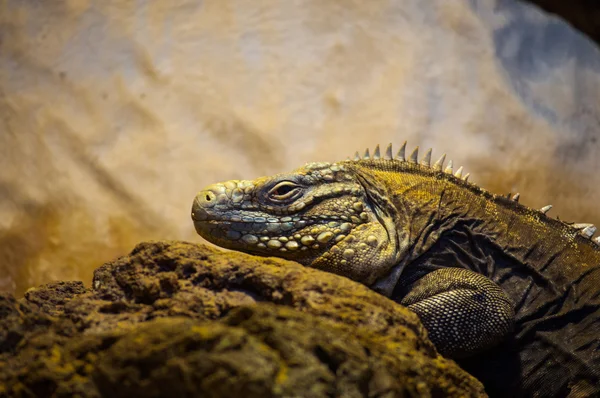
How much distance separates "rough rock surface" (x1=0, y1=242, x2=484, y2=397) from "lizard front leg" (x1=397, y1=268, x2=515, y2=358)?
1.59ft

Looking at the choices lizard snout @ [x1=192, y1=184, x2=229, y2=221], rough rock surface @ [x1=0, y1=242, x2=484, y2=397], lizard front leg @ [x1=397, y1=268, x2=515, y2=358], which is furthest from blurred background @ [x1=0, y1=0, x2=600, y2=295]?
lizard front leg @ [x1=397, y1=268, x2=515, y2=358]

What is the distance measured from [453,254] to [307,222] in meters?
0.97

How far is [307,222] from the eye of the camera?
12.6 feet

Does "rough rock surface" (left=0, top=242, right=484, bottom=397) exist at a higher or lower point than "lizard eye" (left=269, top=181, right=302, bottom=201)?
lower

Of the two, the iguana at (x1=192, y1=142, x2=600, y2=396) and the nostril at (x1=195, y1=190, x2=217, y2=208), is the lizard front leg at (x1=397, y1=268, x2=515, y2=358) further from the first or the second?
the nostril at (x1=195, y1=190, x2=217, y2=208)

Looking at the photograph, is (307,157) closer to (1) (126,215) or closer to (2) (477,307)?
(1) (126,215)

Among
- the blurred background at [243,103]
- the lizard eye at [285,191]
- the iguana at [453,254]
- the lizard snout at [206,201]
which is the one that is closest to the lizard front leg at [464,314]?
the iguana at [453,254]

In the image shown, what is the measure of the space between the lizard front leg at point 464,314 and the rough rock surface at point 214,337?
483 mm

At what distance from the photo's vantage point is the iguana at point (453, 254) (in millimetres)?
3508

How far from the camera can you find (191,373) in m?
2.02

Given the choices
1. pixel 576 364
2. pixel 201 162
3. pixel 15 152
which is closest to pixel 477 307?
pixel 576 364

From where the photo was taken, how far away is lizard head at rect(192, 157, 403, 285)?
370 centimetres

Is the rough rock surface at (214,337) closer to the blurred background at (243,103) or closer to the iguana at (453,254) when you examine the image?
the iguana at (453,254)

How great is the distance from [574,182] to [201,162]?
3841mm
